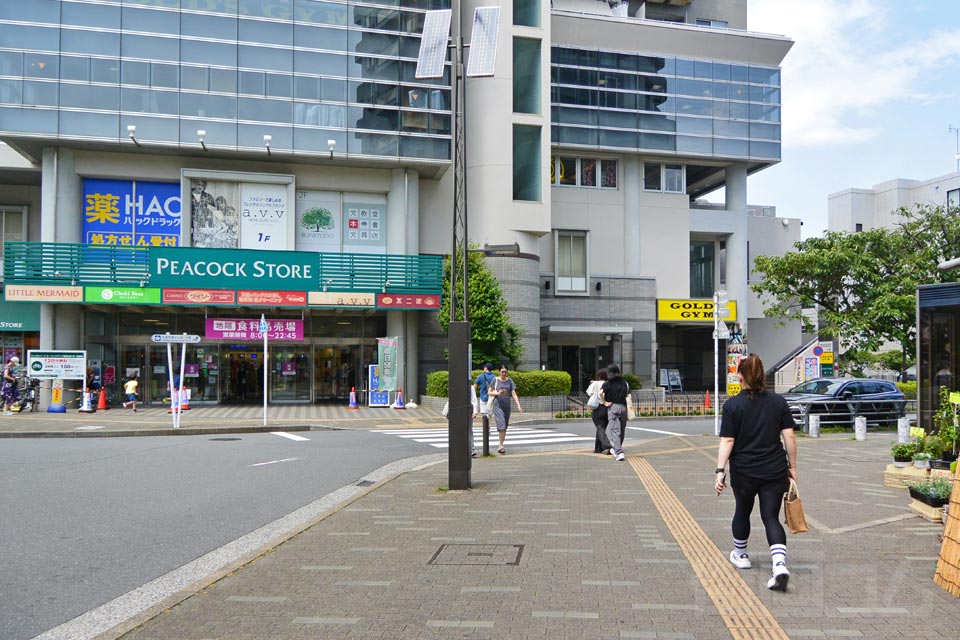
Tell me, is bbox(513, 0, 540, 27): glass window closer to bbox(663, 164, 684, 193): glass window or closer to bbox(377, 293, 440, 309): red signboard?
bbox(663, 164, 684, 193): glass window

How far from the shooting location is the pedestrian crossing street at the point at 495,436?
17789 millimetres

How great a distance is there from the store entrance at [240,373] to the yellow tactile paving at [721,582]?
24109 mm

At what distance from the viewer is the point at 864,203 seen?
7544cm

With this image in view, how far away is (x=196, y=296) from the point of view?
88.5 feet

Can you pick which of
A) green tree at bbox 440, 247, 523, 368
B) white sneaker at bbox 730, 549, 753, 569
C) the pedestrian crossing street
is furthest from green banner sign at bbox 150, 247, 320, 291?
white sneaker at bbox 730, 549, 753, 569

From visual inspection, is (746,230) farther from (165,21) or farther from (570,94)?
(165,21)

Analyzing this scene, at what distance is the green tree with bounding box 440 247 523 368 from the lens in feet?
94.6

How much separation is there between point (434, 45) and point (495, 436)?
34.5 ft

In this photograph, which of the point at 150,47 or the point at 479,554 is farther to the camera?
the point at 150,47

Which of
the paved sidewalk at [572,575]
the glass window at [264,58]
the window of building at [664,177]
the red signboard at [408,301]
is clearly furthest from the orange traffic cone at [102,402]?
the window of building at [664,177]

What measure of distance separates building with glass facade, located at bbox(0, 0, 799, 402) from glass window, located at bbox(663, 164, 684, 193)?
193 cm

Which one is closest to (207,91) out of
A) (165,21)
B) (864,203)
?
(165,21)

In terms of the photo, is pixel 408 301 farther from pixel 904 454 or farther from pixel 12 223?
pixel 904 454

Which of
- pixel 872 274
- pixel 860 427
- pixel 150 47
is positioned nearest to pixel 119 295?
pixel 150 47
